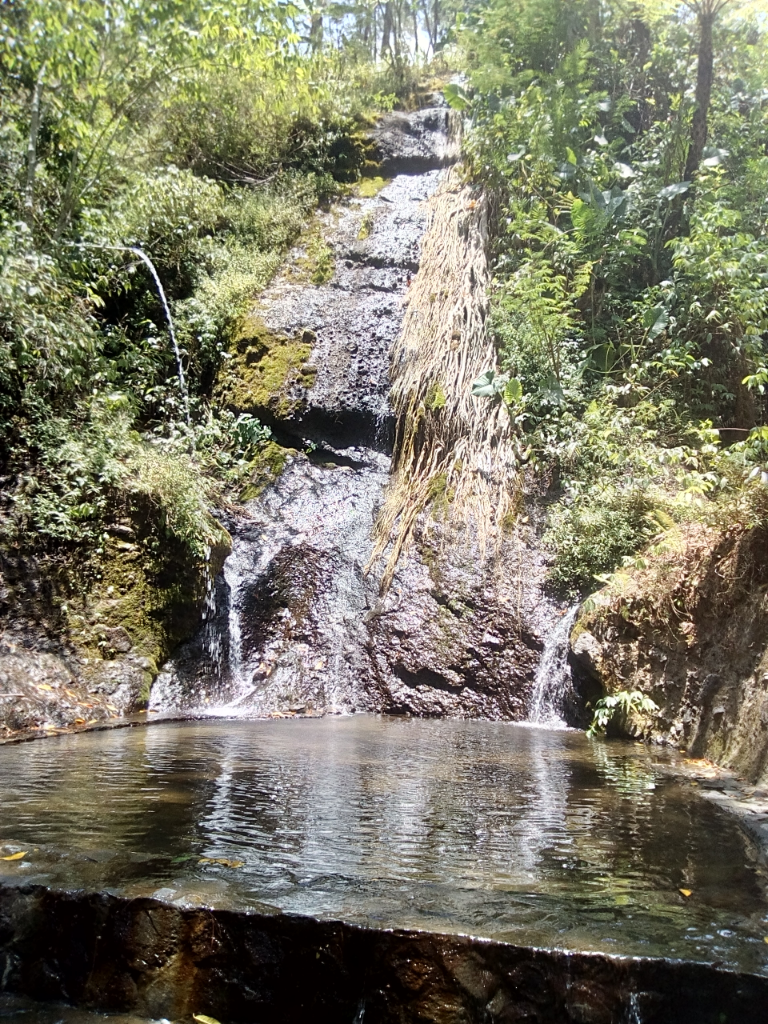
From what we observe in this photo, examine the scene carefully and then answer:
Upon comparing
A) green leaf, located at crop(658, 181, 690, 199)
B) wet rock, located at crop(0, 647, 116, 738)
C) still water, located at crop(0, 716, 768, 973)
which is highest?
green leaf, located at crop(658, 181, 690, 199)

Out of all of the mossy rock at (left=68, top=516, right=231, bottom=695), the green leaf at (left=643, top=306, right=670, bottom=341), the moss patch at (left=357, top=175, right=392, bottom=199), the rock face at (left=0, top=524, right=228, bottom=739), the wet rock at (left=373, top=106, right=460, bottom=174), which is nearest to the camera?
the rock face at (left=0, top=524, right=228, bottom=739)

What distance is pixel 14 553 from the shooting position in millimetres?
6516

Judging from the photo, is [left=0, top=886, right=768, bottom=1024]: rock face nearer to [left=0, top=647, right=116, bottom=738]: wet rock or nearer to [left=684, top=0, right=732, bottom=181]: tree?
[left=0, top=647, right=116, bottom=738]: wet rock

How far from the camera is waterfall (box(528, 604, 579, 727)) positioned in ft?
22.8

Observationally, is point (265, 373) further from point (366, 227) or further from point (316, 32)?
point (316, 32)

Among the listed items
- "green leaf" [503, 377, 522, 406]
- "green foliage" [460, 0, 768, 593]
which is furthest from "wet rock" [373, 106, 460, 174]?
"green leaf" [503, 377, 522, 406]

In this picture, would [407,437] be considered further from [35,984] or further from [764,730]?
[35,984]

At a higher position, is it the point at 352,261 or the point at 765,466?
the point at 352,261

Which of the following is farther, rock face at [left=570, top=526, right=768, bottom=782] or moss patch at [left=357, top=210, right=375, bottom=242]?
moss patch at [left=357, top=210, right=375, bottom=242]

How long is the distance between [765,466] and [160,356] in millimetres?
7705

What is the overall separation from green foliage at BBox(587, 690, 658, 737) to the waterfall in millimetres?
829

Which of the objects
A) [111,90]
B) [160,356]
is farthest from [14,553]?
[111,90]

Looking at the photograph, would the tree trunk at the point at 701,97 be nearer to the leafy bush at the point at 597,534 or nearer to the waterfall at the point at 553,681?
the leafy bush at the point at 597,534

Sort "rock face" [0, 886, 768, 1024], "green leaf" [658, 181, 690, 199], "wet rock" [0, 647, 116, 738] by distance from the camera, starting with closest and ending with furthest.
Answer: "rock face" [0, 886, 768, 1024] < "wet rock" [0, 647, 116, 738] < "green leaf" [658, 181, 690, 199]
